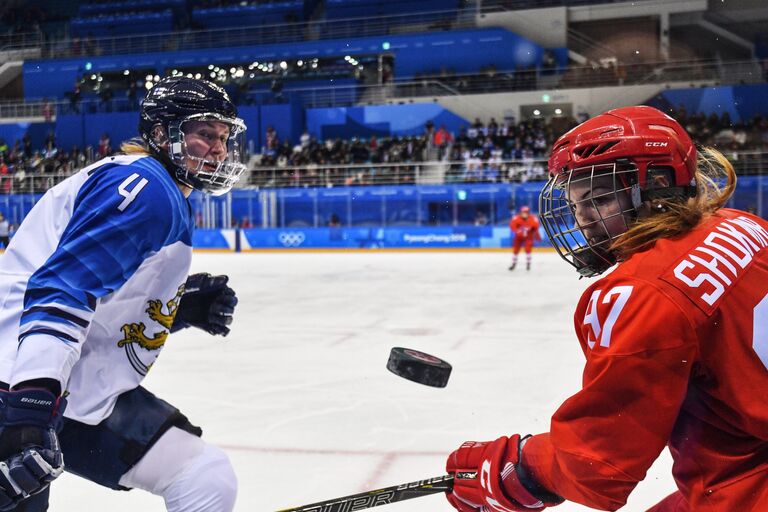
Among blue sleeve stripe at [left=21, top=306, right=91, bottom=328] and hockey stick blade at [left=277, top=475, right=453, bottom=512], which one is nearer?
blue sleeve stripe at [left=21, top=306, right=91, bottom=328]

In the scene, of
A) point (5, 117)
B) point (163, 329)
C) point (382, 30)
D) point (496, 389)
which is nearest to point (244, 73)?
point (382, 30)

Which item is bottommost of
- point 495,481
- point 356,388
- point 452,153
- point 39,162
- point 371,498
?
point 356,388

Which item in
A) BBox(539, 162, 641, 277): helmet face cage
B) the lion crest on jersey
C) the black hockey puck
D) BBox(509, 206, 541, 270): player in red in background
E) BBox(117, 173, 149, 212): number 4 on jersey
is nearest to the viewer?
BBox(539, 162, 641, 277): helmet face cage

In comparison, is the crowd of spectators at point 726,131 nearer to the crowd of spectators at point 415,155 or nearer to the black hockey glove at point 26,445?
the crowd of spectators at point 415,155

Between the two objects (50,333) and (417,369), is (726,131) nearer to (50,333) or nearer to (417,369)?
(417,369)

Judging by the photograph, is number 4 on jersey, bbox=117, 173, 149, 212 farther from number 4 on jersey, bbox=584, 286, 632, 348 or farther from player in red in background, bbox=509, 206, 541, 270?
player in red in background, bbox=509, 206, 541, 270

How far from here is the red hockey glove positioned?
126 cm

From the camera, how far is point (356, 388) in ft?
12.9

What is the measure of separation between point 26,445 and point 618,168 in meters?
1.07

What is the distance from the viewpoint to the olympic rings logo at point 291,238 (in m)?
17.8

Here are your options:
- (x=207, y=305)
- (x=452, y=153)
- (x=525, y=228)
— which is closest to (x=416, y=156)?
(x=452, y=153)

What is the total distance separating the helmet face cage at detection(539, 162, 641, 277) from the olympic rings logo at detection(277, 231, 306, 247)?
54.2 feet

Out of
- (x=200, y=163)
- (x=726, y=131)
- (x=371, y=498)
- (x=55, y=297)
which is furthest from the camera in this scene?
(x=726, y=131)

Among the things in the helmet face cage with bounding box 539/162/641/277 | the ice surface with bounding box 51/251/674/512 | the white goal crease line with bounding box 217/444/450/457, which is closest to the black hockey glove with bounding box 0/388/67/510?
the helmet face cage with bounding box 539/162/641/277
